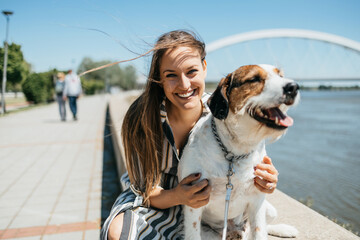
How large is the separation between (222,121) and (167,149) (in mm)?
625

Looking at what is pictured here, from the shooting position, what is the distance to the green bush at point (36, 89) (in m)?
24.0

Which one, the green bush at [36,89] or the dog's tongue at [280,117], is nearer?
the dog's tongue at [280,117]

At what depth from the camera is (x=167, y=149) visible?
2.24 meters

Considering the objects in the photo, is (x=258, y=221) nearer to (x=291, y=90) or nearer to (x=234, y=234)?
(x=234, y=234)

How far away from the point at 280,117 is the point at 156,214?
118 cm

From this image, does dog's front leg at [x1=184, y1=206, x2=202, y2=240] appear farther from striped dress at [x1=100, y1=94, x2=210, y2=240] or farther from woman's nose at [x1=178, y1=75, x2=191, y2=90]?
woman's nose at [x1=178, y1=75, x2=191, y2=90]

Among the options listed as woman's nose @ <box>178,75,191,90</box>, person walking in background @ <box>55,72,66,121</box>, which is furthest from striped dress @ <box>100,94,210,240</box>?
person walking in background @ <box>55,72,66,121</box>

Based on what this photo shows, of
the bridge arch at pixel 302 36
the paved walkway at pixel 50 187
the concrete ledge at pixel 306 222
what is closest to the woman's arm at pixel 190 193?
the concrete ledge at pixel 306 222

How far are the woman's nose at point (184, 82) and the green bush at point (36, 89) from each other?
81.6 ft

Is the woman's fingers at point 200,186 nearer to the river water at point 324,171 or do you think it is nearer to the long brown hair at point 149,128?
the long brown hair at point 149,128

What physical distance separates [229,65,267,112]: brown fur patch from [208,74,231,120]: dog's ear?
0.16ft

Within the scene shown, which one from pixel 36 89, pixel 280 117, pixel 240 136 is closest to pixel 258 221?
pixel 240 136

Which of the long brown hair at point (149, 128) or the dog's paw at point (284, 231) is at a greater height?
the long brown hair at point (149, 128)

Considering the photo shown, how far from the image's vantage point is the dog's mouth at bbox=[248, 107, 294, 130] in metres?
1.64
